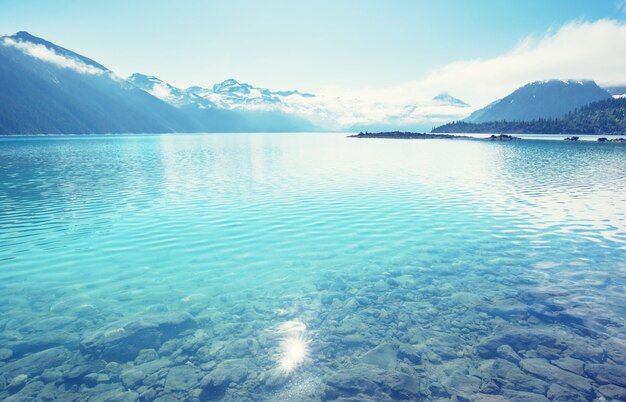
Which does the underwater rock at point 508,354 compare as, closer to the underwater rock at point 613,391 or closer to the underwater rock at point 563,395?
the underwater rock at point 563,395

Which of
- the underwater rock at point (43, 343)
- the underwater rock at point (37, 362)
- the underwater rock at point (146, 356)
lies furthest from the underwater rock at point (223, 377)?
the underwater rock at point (43, 343)

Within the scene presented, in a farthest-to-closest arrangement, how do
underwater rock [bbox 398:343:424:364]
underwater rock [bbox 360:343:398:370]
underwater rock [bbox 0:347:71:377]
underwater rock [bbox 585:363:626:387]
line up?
1. underwater rock [bbox 398:343:424:364]
2. underwater rock [bbox 360:343:398:370]
3. underwater rock [bbox 0:347:71:377]
4. underwater rock [bbox 585:363:626:387]

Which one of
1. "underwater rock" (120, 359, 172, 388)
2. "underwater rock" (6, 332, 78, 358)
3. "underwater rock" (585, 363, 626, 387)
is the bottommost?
"underwater rock" (120, 359, 172, 388)

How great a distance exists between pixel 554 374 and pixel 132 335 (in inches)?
700

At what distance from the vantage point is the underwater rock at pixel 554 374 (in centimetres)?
1226

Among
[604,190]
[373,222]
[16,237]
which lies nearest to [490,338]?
[373,222]

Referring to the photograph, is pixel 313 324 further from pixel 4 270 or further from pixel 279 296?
pixel 4 270

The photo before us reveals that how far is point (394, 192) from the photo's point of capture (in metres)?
51.7

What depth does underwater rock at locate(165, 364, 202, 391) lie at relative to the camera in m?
12.7

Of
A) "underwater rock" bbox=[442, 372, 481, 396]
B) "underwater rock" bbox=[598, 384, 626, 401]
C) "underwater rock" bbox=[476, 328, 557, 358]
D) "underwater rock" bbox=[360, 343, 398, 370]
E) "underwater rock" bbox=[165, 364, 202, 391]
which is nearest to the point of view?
"underwater rock" bbox=[598, 384, 626, 401]

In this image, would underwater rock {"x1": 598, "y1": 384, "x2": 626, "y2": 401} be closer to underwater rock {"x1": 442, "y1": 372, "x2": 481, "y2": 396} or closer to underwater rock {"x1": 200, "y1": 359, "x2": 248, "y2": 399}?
underwater rock {"x1": 442, "y1": 372, "x2": 481, "y2": 396}

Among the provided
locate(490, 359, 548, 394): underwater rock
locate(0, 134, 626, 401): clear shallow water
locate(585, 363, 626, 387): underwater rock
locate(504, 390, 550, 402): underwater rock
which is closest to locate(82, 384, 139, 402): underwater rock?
locate(0, 134, 626, 401): clear shallow water

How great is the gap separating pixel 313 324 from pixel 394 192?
3782 cm

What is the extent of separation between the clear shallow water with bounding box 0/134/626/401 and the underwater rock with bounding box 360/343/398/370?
0.08 meters
